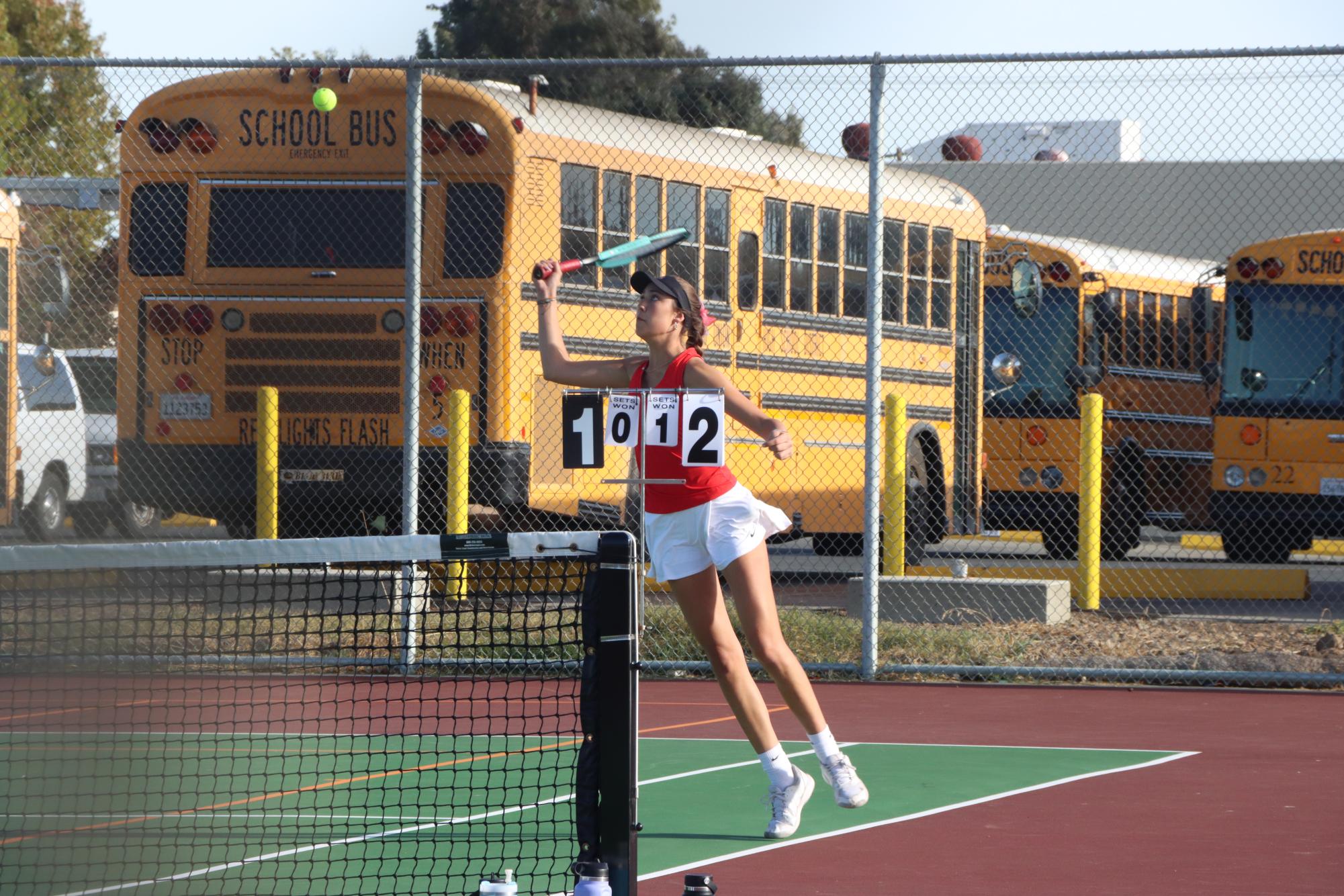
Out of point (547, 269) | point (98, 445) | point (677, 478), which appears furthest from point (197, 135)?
point (98, 445)

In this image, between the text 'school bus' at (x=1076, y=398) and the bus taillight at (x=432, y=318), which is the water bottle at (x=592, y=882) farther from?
the text 'school bus' at (x=1076, y=398)

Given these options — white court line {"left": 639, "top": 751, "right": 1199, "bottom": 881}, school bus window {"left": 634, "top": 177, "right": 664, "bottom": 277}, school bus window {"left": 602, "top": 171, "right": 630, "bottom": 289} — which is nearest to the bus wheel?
school bus window {"left": 634, "top": 177, "right": 664, "bottom": 277}

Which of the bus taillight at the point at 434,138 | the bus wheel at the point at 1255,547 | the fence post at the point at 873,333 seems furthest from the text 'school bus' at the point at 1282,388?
the bus taillight at the point at 434,138

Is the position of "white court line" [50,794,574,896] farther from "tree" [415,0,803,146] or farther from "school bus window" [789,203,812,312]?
"tree" [415,0,803,146]

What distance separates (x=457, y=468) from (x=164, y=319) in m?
3.33

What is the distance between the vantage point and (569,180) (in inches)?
539

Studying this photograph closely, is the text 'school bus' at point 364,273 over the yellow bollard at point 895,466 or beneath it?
over

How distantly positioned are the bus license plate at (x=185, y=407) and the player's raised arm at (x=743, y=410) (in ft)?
26.8

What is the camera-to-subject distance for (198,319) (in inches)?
551

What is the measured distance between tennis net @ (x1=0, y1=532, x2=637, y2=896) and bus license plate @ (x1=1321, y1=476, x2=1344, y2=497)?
31.0 ft

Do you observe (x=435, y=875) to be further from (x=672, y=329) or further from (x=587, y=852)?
(x=672, y=329)

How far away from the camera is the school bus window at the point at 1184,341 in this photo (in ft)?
70.1

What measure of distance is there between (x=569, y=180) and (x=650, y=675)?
4045 mm

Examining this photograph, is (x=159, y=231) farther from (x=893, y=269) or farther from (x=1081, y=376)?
(x=1081, y=376)
